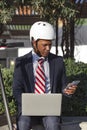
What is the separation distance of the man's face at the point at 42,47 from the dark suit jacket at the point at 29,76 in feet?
0.68

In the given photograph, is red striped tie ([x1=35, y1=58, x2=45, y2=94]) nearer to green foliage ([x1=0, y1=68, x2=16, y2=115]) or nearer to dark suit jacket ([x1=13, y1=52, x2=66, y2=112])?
dark suit jacket ([x1=13, y1=52, x2=66, y2=112])

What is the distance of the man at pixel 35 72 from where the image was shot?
5.67m

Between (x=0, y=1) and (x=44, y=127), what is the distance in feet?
6.17


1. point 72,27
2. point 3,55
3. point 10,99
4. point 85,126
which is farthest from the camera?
point 3,55

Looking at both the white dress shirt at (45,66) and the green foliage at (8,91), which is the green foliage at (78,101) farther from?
the white dress shirt at (45,66)

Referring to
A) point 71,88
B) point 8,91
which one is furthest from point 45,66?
point 8,91

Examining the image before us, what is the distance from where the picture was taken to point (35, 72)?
5.92m

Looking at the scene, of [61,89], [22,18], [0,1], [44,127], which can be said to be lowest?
[22,18]

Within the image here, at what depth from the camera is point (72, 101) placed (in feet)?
26.0

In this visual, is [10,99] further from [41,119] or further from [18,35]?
[18,35]

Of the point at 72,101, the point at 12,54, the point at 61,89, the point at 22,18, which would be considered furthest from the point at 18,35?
the point at 61,89

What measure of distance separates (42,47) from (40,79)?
39 centimetres

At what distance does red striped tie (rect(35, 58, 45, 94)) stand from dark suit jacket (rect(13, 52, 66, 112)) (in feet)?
0.18

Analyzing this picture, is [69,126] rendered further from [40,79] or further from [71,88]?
[71,88]
